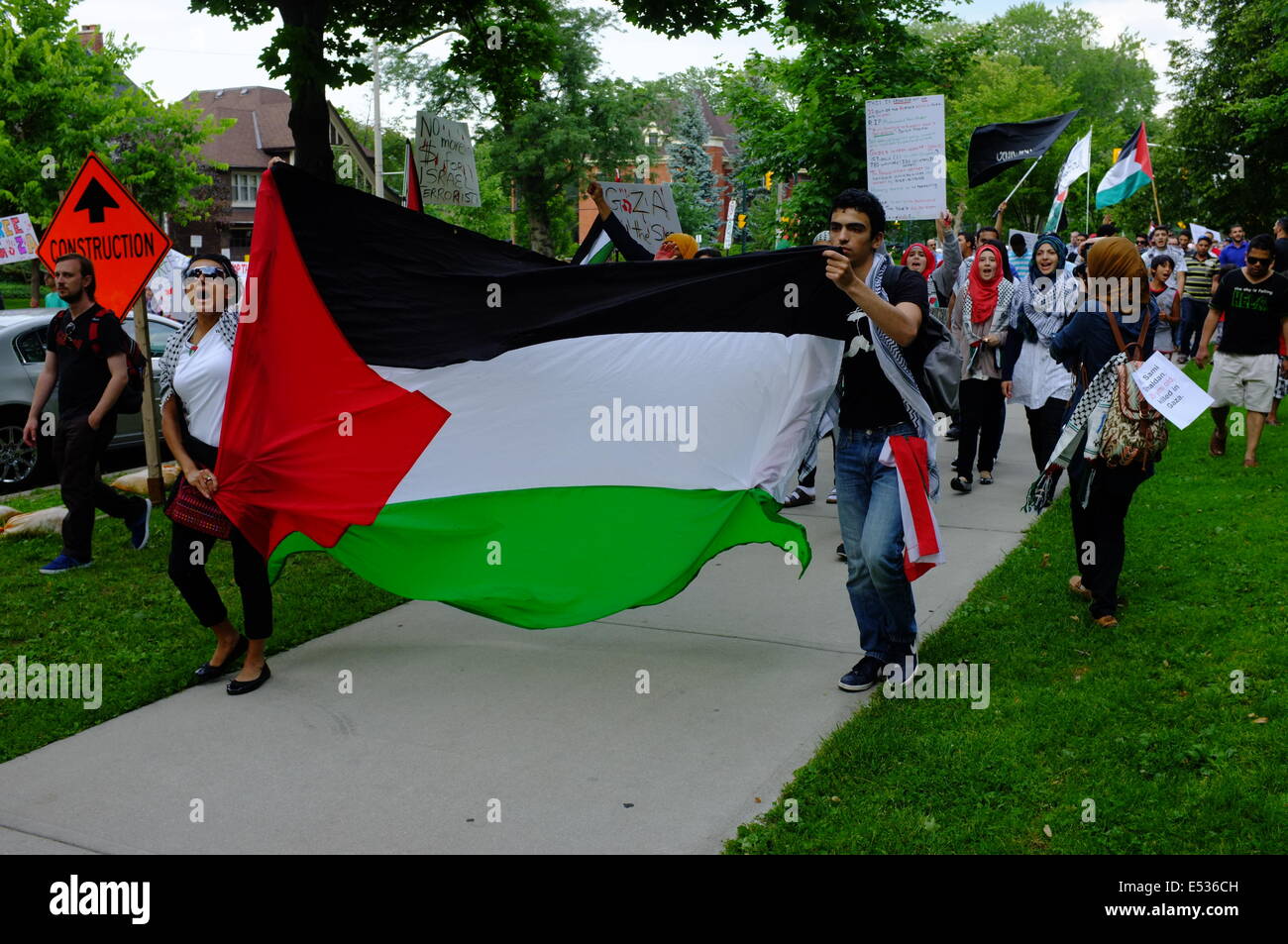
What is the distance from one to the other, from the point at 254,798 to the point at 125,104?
2912 centimetres

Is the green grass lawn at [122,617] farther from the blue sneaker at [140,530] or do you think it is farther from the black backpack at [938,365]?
the black backpack at [938,365]

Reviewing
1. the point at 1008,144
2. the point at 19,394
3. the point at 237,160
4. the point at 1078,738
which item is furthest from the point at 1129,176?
the point at 237,160

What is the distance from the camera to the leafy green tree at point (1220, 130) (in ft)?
125

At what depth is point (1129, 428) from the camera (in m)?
5.77

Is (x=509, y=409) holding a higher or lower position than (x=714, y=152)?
lower

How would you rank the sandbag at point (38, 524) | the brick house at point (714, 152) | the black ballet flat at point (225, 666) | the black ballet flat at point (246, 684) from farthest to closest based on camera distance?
the brick house at point (714, 152) < the sandbag at point (38, 524) < the black ballet flat at point (225, 666) < the black ballet flat at point (246, 684)

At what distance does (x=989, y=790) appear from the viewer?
4.11 m

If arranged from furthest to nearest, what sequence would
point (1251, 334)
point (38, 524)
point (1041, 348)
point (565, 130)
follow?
point (565, 130) < point (1251, 334) < point (1041, 348) < point (38, 524)

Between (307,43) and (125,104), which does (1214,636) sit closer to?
(307,43)

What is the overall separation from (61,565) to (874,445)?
18.1 ft

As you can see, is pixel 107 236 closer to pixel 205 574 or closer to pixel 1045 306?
pixel 205 574

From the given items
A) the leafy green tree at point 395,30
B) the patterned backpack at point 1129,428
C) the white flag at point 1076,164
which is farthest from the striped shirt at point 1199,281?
the patterned backpack at point 1129,428

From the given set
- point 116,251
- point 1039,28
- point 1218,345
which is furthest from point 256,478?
point 1039,28

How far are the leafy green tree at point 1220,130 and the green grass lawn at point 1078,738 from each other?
34924 mm
